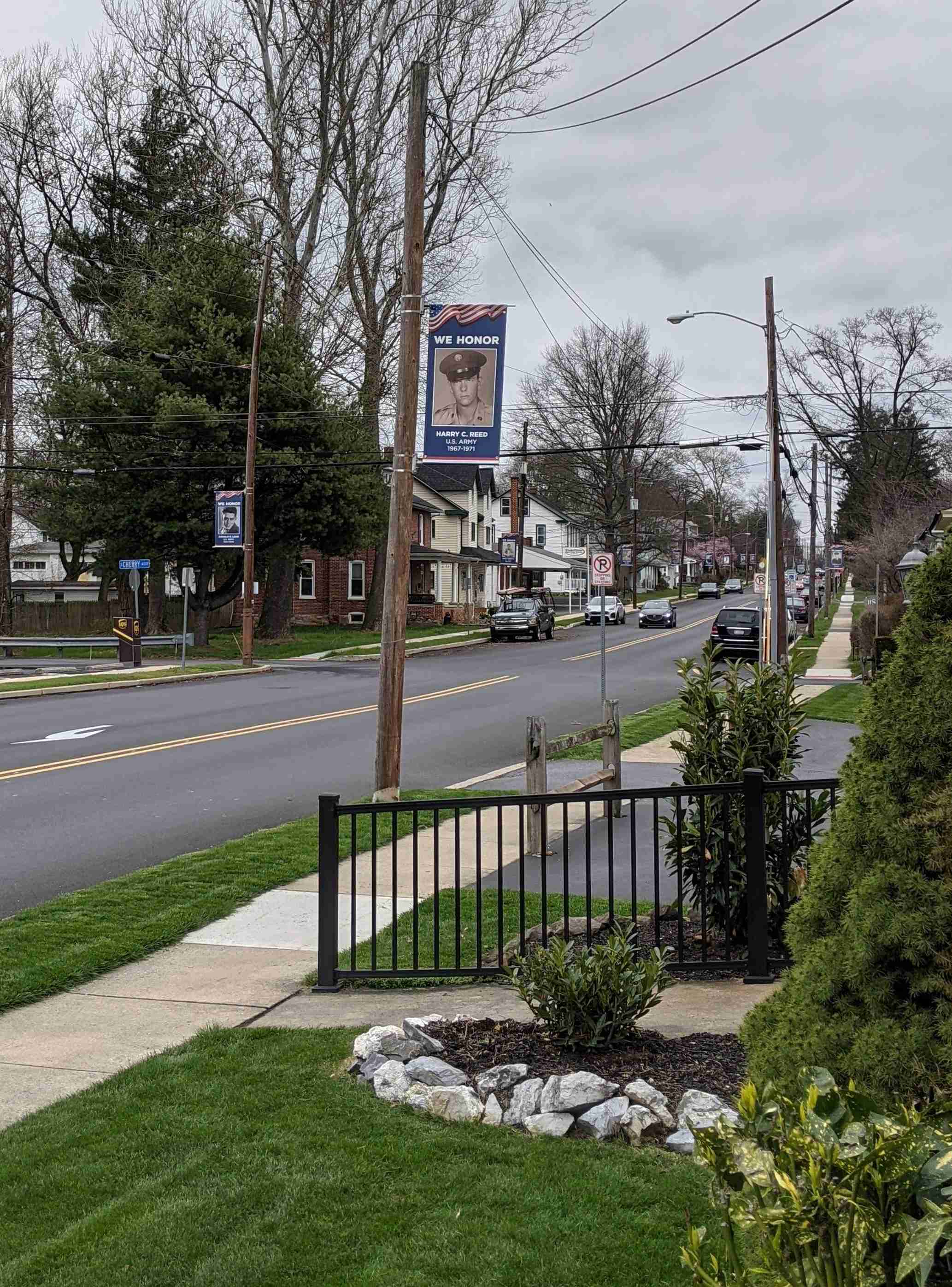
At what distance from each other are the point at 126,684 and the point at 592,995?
1061 inches

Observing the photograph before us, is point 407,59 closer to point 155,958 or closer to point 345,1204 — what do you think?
point 155,958

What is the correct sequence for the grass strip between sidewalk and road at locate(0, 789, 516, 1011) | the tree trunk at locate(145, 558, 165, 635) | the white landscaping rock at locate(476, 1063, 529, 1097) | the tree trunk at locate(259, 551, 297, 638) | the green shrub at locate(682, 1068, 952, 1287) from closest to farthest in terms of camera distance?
the green shrub at locate(682, 1068, 952, 1287) < the white landscaping rock at locate(476, 1063, 529, 1097) < the grass strip between sidewalk and road at locate(0, 789, 516, 1011) < the tree trunk at locate(145, 558, 165, 635) < the tree trunk at locate(259, 551, 297, 638)

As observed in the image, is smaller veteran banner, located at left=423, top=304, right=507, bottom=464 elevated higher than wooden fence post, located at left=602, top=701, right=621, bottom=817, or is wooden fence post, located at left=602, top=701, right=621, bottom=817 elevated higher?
smaller veteran banner, located at left=423, top=304, right=507, bottom=464

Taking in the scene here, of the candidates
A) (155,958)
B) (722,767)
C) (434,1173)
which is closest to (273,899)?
(155,958)

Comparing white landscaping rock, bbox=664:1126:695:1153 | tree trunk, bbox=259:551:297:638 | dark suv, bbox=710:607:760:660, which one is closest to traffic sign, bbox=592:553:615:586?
white landscaping rock, bbox=664:1126:695:1153

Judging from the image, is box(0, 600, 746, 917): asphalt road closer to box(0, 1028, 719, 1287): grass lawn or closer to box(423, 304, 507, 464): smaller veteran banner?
box(423, 304, 507, 464): smaller veteran banner

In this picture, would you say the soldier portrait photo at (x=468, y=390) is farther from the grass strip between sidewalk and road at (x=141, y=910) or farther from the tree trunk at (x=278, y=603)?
the tree trunk at (x=278, y=603)

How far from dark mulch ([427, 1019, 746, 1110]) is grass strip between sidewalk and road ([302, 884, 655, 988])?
3.36 feet

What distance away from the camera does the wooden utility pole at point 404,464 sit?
40.7ft

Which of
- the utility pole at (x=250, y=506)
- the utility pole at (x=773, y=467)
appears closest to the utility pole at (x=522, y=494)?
the utility pole at (x=250, y=506)

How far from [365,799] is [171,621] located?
40.4m

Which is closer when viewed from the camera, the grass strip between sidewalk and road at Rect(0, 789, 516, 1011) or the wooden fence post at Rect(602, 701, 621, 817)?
the grass strip between sidewalk and road at Rect(0, 789, 516, 1011)

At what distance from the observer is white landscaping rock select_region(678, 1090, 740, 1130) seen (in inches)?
163

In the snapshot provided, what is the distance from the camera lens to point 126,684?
99.2 feet
